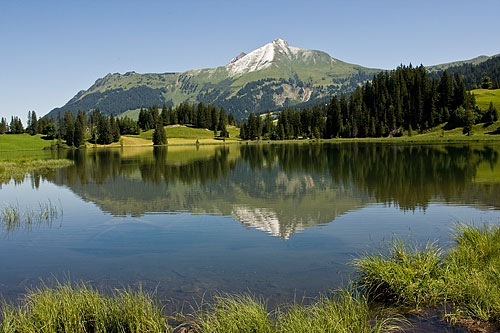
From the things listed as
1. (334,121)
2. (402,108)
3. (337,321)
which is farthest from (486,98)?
(337,321)

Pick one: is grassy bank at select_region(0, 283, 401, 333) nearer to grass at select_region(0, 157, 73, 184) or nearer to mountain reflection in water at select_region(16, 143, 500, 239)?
mountain reflection in water at select_region(16, 143, 500, 239)

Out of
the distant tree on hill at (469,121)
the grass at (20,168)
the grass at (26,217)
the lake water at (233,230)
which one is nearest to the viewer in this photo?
the lake water at (233,230)

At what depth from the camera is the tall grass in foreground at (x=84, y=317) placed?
366 inches

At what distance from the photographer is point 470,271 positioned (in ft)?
39.1

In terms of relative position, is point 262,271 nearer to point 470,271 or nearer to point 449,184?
point 470,271

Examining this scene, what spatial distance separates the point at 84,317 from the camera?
9.84 meters

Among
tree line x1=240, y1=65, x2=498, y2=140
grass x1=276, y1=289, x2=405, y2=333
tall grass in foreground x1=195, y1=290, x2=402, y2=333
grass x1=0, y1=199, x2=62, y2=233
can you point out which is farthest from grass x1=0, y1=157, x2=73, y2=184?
tree line x1=240, y1=65, x2=498, y2=140

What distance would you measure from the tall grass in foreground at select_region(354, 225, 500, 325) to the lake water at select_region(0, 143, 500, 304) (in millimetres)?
1618

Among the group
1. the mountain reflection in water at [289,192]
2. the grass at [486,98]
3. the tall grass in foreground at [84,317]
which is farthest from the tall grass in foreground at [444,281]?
the grass at [486,98]

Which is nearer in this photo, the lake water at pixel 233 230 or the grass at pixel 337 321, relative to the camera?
the grass at pixel 337 321

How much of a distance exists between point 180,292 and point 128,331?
366cm

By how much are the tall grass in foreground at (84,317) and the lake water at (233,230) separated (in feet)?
9.66

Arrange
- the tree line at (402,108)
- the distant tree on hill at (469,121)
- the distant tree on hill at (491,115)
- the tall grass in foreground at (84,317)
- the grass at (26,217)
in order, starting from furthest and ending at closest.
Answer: the tree line at (402,108) → the distant tree on hill at (491,115) → the distant tree on hill at (469,121) → the grass at (26,217) → the tall grass in foreground at (84,317)

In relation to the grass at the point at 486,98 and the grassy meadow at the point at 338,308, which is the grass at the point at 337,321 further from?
the grass at the point at 486,98
